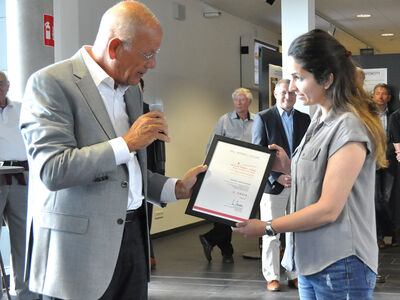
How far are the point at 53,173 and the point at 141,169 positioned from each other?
445 millimetres

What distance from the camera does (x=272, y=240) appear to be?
18.9 ft

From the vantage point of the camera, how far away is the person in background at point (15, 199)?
5.12 m

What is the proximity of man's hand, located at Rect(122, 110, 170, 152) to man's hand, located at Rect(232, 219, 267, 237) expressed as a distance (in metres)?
0.52

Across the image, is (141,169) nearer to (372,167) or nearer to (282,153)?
(282,153)

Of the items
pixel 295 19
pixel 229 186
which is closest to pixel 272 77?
pixel 295 19

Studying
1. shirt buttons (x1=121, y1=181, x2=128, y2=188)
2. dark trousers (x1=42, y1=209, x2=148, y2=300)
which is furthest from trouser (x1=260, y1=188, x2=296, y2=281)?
shirt buttons (x1=121, y1=181, x2=128, y2=188)

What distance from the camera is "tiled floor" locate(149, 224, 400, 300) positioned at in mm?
5594

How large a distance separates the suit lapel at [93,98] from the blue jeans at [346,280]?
876mm

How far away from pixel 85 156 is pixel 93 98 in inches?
9.3

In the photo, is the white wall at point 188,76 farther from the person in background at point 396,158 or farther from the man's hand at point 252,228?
the man's hand at point 252,228

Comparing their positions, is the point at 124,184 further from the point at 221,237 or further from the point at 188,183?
the point at 221,237

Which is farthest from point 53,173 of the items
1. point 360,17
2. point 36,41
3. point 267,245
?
point 360,17

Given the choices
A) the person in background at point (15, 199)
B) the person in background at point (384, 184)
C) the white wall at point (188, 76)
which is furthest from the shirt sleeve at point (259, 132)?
the white wall at point (188, 76)

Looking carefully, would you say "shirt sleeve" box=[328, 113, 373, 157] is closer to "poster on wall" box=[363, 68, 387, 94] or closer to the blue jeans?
the blue jeans
